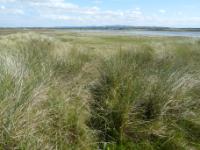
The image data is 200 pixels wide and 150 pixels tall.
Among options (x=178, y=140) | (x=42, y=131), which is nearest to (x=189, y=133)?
(x=178, y=140)

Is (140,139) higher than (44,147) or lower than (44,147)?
lower

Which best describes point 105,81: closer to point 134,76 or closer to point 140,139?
point 134,76

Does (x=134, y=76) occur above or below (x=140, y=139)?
above

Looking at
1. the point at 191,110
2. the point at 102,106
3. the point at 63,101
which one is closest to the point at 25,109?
the point at 63,101

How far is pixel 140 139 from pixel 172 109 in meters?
0.88

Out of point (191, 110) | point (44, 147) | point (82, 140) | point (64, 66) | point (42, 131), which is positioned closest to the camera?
point (44, 147)

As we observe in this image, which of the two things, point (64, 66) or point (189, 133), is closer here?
point (189, 133)

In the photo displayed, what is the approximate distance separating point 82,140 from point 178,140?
1.42 metres

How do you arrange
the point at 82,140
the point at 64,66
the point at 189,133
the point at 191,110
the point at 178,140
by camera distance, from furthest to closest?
the point at 64,66 → the point at 191,110 → the point at 189,133 → the point at 178,140 → the point at 82,140

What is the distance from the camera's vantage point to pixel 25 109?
4.21 meters

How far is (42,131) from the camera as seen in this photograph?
4332mm

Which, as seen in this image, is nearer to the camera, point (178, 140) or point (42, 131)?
point (42, 131)

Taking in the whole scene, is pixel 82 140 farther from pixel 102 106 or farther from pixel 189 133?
pixel 189 133

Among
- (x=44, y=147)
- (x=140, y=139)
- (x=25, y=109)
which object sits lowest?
(x=140, y=139)
